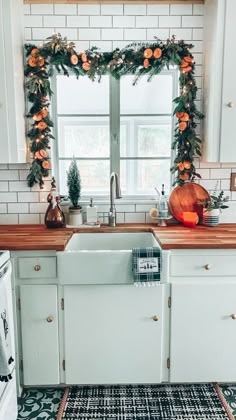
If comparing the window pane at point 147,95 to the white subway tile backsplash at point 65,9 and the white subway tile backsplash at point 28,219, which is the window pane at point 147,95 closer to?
the white subway tile backsplash at point 65,9

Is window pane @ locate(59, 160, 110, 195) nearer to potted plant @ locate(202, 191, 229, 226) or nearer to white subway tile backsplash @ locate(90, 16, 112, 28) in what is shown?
potted plant @ locate(202, 191, 229, 226)

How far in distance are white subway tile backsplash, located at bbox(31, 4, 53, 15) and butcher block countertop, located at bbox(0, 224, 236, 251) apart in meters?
1.49

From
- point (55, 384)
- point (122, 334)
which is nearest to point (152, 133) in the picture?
point (122, 334)

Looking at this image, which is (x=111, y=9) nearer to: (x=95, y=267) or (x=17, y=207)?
(x=17, y=207)

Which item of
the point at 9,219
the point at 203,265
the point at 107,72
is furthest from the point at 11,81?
the point at 203,265

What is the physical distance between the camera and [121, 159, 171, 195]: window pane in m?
2.72

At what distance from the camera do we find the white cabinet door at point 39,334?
81.9 inches

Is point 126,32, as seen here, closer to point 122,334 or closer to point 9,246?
point 9,246

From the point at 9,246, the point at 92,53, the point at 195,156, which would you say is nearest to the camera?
the point at 9,246

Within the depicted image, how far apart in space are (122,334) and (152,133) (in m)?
1.46

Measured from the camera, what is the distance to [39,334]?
2.11 m

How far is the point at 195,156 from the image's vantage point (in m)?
2.62

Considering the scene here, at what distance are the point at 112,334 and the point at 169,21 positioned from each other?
7.02ft

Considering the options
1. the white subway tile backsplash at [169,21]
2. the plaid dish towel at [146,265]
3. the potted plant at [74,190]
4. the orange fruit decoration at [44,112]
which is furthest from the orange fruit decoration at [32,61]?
the plaid dish towel at [146,265]
